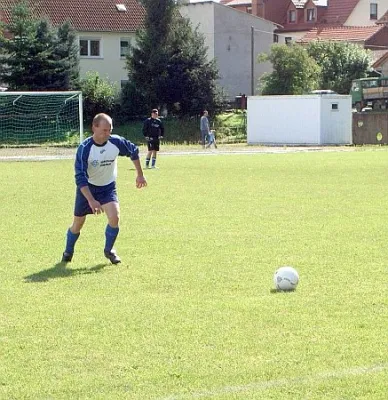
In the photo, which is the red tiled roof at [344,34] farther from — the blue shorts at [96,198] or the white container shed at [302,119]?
the blue shorts at [96,198]

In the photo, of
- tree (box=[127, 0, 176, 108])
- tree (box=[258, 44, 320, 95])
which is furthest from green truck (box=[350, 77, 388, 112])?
tree (box=[127, 0, 176, 108])

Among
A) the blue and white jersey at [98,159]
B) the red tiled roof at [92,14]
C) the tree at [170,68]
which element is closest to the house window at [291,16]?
the red tiled roof at [92,14]

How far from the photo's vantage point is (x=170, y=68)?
5269 cm

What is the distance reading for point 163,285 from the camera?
29.1ft

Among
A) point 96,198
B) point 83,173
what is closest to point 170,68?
point 96,198

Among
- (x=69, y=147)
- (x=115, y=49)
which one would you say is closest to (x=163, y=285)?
(x=69, y=147)

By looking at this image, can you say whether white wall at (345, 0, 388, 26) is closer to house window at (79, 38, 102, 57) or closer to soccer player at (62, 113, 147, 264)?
house window at (79, 38, 102, 57)

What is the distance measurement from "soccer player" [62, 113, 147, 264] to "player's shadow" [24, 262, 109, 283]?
0.96 feet

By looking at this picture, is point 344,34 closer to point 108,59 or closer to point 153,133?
point 108,59

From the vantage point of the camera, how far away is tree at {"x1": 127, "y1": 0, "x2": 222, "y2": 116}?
52500 millimetres

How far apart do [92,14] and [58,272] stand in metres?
54.0

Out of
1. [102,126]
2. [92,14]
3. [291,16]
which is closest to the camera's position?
[102,126]

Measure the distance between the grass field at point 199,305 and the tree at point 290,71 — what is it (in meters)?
42.2

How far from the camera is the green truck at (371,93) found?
168 feet
